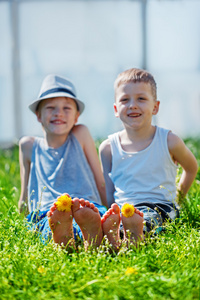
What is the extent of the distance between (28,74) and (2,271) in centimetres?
535

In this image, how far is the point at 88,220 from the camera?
2.14 m

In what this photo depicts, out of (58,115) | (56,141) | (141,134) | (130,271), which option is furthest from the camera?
(56,141)

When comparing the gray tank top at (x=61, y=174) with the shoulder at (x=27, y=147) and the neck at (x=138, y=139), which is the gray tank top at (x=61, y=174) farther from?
the neck at (x=138, y=139)

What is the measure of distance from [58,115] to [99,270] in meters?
1.33

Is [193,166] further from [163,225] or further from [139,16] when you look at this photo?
[139,16]

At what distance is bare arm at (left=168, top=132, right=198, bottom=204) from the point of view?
2.65 m

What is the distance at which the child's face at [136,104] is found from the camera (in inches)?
103

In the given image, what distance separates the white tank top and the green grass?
0.94 ft

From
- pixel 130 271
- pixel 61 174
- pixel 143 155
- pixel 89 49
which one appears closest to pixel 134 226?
pixel 130 271

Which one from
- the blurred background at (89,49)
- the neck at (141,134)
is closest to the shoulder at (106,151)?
the neck at (141,134)

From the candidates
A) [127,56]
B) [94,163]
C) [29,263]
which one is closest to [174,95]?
[127,56]

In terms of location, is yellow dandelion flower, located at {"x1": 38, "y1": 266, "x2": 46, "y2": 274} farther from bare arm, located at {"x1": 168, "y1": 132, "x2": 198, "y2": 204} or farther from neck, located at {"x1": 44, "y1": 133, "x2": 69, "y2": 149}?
neck, located at {"x1": 44, "y1": 133, "x2": 69, "y2": 149}

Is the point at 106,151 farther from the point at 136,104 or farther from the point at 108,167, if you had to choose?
the point at 136,104

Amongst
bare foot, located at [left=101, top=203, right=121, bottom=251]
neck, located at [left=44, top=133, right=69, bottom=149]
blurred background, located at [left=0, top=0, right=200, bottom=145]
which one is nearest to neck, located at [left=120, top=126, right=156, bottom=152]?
neck, located at [left=44, top=133, right=69, bottom=149]
